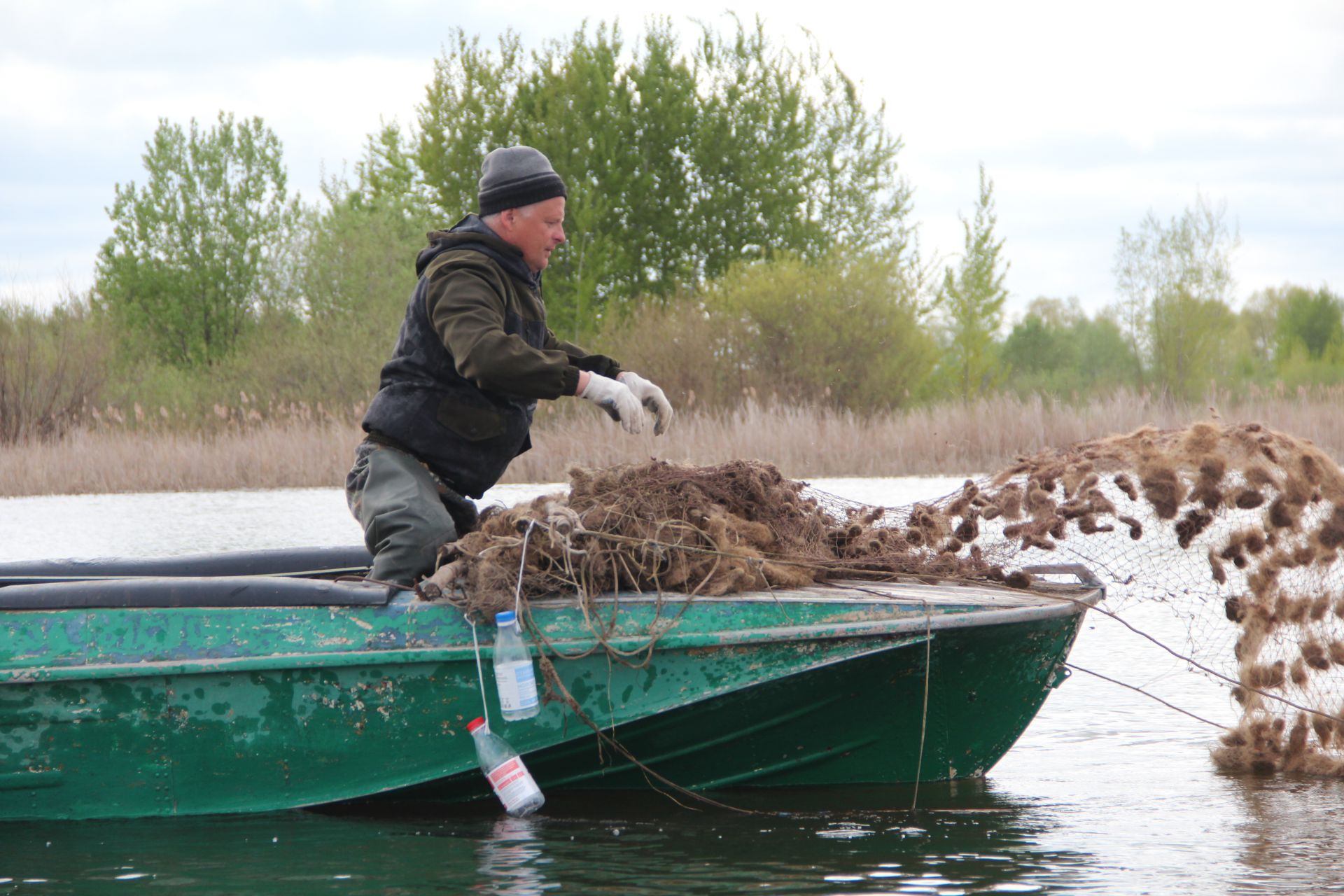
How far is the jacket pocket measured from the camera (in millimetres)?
4660

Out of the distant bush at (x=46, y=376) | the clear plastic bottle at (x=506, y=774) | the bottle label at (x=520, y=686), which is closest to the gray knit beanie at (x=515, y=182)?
the bottle label at (x=520, y=686)

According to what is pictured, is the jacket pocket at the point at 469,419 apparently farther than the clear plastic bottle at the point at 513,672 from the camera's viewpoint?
Yes

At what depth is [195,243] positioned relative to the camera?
3444 cm

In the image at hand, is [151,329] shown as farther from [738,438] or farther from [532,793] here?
[532,793]

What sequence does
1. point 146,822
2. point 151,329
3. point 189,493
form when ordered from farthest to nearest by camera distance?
point 151,329 → point 189,493 → point 146,822

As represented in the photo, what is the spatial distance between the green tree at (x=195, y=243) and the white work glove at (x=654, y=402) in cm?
3102

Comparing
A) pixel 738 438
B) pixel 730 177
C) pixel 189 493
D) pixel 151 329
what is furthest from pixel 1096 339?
pixel 189 493

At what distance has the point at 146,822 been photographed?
457 centimetres

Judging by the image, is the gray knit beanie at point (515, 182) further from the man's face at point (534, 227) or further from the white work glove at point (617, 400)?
the white work glove at point (617, 400)

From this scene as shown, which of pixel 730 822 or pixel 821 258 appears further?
pixel 821 258

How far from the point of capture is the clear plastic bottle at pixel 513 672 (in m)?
4.09

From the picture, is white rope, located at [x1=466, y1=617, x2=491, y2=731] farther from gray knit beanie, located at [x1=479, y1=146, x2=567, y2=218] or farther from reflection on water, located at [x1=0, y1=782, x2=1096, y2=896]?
gray knit beanie, located at [x1=479, y1=146, x2=567, y2=218]

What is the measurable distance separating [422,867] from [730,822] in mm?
937

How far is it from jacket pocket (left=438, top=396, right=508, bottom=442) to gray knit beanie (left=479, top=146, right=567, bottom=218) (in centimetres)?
66
